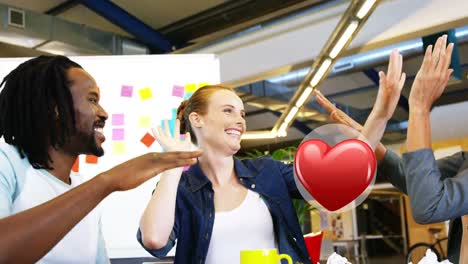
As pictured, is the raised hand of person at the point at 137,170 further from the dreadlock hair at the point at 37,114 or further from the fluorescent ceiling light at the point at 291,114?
the fluorescent ceiling light at the point at 291,114

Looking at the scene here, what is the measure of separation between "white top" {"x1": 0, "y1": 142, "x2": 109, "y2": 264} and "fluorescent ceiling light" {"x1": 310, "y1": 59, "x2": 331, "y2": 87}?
12.7 ft

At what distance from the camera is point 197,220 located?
1.37 meters

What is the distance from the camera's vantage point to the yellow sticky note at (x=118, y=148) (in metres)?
2.53

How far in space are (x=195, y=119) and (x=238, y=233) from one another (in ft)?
1.17

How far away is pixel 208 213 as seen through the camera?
1.36 m

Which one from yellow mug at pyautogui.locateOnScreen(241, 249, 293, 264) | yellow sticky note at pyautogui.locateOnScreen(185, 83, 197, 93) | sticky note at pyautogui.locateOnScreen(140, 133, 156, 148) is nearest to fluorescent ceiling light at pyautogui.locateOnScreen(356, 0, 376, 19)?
yellow sticky note at pyautogui.locateOnScreen(185, 83, 197, 93)

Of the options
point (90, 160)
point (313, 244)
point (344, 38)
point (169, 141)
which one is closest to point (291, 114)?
Answer: point (344, 38)

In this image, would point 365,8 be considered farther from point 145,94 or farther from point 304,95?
point 304,95

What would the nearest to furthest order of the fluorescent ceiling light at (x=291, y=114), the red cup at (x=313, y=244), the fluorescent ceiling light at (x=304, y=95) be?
the red cup at (x=313, y=244)
the fluorescent ceiling light at (x=304, y=95)
the fluorescent ceiling light at (x=291, y=114)

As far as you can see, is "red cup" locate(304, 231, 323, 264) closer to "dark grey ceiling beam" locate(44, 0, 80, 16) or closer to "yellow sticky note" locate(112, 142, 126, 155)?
"yellow sticky note" locate(112, 142, 126, 155)

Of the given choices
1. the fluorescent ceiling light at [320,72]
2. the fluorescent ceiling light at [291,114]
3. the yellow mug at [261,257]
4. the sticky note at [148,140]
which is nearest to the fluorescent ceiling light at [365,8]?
the fluorescent ceiling light at [320,72]

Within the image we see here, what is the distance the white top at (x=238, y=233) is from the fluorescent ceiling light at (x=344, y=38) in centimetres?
287

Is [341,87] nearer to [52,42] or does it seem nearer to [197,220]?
[52,42]

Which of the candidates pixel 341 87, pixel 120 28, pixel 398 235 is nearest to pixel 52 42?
pixel 120 28
